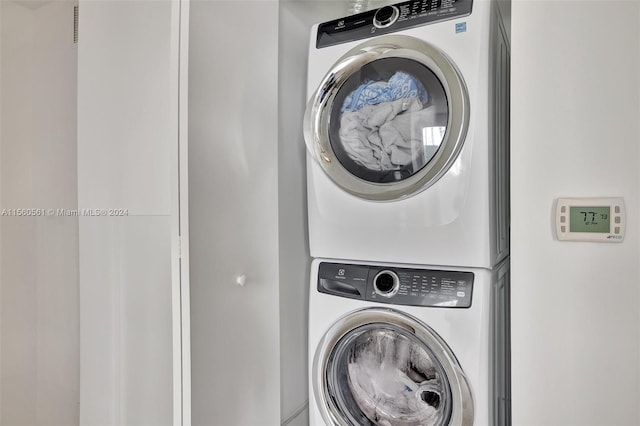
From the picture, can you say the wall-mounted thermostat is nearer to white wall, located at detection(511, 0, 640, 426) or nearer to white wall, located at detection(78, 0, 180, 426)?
white wall, located at detection(511, 0, 640, 426)

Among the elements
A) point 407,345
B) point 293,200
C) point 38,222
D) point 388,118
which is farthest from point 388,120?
point 38,222

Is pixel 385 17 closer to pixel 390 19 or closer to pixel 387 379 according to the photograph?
pixel 390 19

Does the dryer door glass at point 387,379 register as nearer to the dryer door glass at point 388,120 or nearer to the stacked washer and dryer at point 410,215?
the stacked washer and dryer at point 410,215

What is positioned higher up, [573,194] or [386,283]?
[573,194]

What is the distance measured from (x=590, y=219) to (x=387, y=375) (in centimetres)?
79

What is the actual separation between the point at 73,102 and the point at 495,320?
1361 millimetres

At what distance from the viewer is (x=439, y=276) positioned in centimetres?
128

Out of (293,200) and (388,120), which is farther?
(293,200)

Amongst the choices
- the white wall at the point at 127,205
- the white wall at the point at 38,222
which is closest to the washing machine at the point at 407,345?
the white wall at the point at 127,205

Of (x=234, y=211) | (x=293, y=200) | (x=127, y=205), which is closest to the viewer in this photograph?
(x=127, y=205)

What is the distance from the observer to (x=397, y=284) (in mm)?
1335

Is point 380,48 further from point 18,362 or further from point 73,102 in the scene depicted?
point 18,362

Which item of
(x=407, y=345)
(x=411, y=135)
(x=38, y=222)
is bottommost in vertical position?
(x=407, y=345)

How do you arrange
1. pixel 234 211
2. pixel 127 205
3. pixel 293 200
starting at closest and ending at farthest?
pixel 127 205 → pixel 234 211 → pixel 293 200
